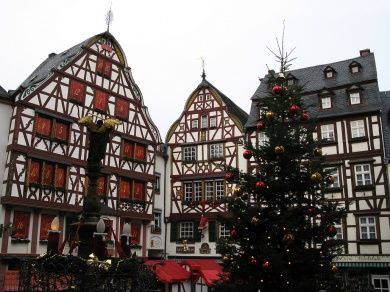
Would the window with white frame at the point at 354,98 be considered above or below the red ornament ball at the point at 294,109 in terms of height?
above

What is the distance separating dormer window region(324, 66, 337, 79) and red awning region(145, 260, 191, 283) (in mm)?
14146

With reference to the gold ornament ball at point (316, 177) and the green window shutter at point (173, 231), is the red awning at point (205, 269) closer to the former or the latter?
the green window shutter at point (173, 231)

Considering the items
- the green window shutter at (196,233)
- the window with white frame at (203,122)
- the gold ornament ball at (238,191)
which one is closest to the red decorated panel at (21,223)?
the green window shutter at (196,233)

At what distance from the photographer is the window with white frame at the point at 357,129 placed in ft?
73.9

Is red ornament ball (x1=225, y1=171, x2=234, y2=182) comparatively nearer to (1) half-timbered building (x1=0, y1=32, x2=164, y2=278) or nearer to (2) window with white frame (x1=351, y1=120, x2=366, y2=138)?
(1) half-timbered building (x1=0, y1=32, x2=164, y2=278)

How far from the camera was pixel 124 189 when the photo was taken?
23766mm

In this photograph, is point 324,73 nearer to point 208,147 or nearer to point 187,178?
point 208,147

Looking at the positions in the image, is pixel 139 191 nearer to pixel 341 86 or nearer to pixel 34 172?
pixel 34 172

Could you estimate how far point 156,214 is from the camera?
27.0 meters

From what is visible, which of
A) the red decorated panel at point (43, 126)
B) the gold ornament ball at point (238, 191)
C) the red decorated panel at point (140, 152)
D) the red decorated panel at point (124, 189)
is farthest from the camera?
the red decorated panel at point (140, 152)

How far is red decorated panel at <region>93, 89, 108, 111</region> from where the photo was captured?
22922 mm

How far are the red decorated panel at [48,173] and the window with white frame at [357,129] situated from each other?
615 inches

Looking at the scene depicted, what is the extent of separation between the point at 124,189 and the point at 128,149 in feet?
7.79

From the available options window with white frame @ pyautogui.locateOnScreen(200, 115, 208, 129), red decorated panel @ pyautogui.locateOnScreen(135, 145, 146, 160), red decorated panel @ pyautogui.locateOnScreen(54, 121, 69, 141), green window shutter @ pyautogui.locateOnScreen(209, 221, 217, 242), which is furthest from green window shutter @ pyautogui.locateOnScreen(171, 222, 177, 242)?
red decorated panel @ pyautogui.locateOnScreen(54, 121, 69, 141)
